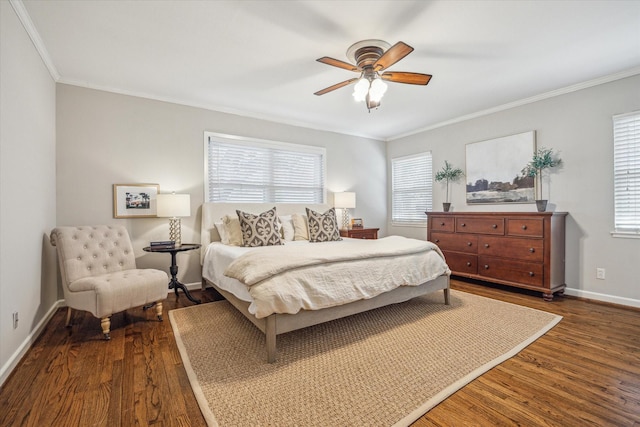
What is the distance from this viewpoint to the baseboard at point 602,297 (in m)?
3.23

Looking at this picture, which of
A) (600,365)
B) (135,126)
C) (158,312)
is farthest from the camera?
(135,126)

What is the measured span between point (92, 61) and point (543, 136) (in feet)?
17.5

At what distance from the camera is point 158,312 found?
2.93 metres

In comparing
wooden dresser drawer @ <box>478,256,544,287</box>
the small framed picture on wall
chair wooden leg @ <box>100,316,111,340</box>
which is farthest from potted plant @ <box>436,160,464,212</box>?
chair wooden leg @ <box>100,316,111,340</box>

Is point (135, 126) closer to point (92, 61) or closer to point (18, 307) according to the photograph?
point (92, 61)

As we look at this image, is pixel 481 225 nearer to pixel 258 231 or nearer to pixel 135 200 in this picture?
pixel 258 231

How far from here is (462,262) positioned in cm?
435

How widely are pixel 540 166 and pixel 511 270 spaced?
55.0 inches

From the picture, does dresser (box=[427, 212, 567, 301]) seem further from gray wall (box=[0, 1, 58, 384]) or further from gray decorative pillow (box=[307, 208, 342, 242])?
gray wall (box=[0, 1, 58, 384])

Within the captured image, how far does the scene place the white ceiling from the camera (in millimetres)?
2213

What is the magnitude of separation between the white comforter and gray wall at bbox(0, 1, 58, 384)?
1434 millimetres

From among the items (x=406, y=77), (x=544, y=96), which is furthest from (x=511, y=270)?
(x=406, y=77)

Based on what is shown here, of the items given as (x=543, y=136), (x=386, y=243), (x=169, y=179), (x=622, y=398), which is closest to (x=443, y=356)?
(x=622, y=398)

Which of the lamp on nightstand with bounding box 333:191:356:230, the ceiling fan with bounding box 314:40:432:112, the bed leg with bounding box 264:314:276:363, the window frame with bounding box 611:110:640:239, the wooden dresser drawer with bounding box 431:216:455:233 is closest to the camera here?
the bed leg with bounding box 264:314:276:363
